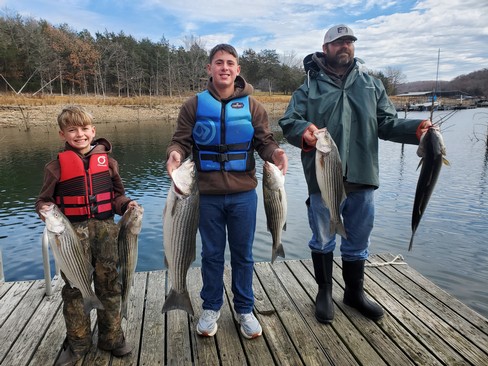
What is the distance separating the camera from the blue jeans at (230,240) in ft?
11.0

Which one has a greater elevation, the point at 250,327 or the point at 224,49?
the point at 224,49

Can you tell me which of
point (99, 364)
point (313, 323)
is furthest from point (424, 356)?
point (99, 364)

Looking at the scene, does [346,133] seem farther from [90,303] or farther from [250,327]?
[90,303]

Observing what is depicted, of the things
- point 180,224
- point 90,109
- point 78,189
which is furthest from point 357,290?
point 90,109

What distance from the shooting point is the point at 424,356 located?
126 inches

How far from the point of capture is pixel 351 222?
373 cm

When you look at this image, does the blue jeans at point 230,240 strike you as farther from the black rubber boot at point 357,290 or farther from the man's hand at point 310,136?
the black rubber boot at point 357,290

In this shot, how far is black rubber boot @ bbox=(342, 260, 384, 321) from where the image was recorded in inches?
150

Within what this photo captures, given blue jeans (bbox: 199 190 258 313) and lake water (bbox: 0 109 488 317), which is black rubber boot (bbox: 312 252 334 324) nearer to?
blue jeans (bbox: 199 190 258 313)

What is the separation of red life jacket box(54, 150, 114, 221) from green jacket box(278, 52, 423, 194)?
1828 mm

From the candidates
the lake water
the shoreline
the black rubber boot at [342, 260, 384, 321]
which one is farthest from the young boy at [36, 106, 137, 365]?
the shoreline

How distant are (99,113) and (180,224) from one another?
40.9 metres

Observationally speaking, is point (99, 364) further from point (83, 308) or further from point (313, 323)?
point (313, 323)

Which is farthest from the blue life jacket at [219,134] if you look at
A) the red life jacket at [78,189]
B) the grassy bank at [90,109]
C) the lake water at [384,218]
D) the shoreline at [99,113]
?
the grassy bank at [90,109]
